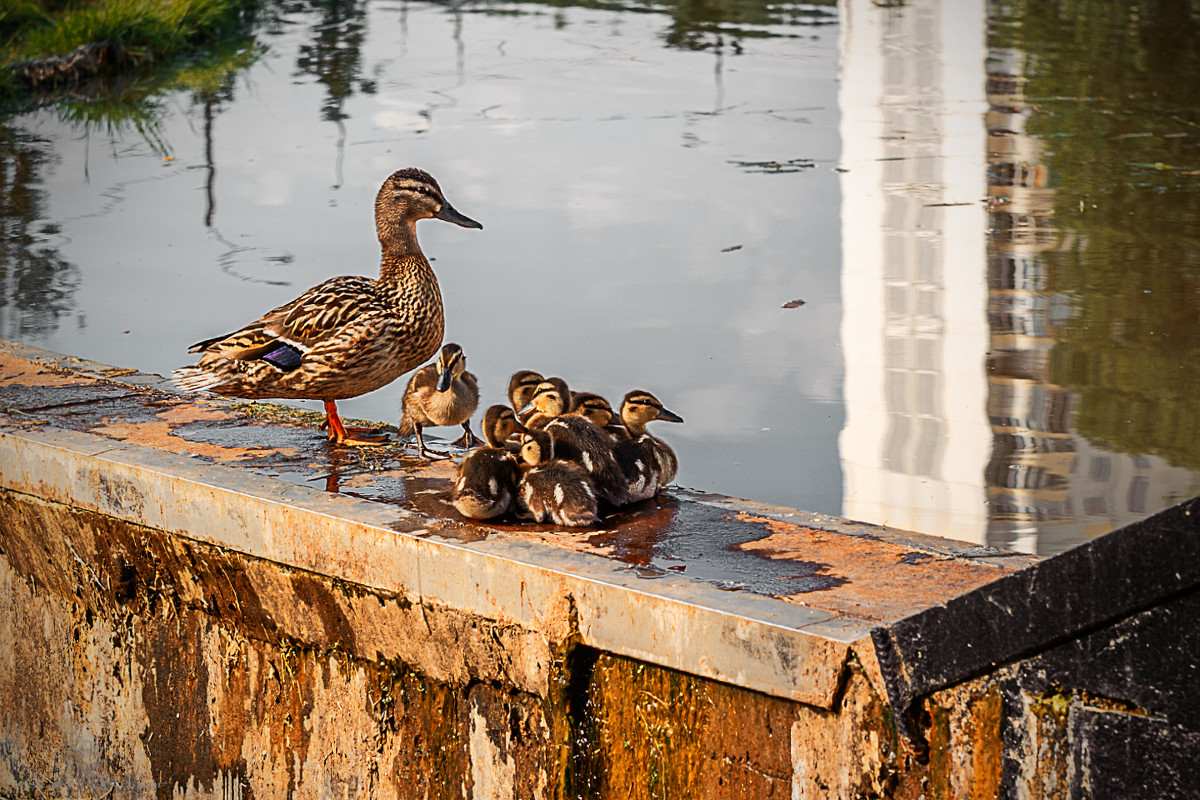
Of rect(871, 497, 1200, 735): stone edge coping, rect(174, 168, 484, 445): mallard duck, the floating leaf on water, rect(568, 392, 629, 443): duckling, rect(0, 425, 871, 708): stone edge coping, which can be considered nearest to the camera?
rect(871, 497, 1200, 735): stone edge coping

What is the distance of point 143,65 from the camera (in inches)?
779

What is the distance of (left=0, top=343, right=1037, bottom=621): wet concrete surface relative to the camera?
389 cm

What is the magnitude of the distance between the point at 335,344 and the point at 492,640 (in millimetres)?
1768

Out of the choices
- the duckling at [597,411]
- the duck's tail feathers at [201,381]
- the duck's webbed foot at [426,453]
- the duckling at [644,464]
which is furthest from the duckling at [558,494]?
the duck's tail feathers at [201,381]

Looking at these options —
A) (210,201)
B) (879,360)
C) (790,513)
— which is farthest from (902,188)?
(790,513)

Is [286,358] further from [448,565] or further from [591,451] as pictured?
[448,565]

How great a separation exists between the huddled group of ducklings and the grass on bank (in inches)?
560

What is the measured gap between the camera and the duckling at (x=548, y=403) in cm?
512

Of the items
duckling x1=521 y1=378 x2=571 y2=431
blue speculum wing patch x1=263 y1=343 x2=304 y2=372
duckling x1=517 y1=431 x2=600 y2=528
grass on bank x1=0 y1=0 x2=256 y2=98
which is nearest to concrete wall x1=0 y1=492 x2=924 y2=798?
duckling x1=517 y1=431 x2=600 y2=528

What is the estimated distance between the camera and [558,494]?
4402 mm

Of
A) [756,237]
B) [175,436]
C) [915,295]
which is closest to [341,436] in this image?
[175,436]

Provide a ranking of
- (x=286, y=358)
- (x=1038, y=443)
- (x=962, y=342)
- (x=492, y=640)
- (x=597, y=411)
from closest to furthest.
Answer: (x=492, y=640), (x=597, y=411), (x=286, y=358), (x=1038, y=443), (x=962, y=342)

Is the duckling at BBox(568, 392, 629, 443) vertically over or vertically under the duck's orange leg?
over

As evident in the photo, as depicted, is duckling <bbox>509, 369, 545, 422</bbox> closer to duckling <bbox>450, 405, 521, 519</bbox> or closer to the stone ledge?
the stone ledge
